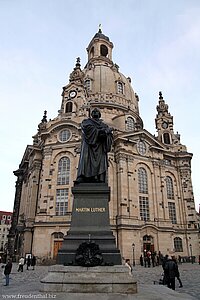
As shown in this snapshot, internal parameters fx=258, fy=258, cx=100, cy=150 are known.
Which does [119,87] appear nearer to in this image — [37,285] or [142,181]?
[142,181]

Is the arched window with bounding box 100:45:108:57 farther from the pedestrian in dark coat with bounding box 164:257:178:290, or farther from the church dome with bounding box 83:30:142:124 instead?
the pedestrian in dark coat with bounding box 164:257:178:290

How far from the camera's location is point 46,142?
38.6 metres

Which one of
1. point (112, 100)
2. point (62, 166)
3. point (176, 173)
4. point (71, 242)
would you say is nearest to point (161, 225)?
point (176, 173)

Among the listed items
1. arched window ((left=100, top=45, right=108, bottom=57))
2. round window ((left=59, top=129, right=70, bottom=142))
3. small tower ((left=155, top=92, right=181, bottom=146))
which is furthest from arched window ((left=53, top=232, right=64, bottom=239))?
arched window ((left=100, top=45, right=108, bottom=57))

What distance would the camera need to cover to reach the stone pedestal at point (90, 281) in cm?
679

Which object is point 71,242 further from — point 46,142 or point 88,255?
point 46,142

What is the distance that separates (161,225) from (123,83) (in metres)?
31.5

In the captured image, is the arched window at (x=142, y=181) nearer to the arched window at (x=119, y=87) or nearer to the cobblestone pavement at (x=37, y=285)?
the cobblestone pavement at (x=37, y=285)

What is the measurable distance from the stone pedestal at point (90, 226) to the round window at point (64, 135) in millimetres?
29315

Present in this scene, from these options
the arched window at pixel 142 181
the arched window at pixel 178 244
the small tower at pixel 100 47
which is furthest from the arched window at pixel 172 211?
the small tower at pixel 100 47

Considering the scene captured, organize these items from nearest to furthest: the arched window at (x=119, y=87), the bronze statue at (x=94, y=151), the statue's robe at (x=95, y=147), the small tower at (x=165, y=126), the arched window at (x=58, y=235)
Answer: the bronze statue at (x=94, y=151)
the statue's robe at (x=95, y=147)
the arched window at (x=58, y=235)
the small tower at (x=165, y=126)
the arched window at (x=119, y=87)

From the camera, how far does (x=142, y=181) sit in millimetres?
38406

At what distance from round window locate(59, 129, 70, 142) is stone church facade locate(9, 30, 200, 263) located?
15 cm

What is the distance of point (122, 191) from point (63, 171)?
8.76 metres
